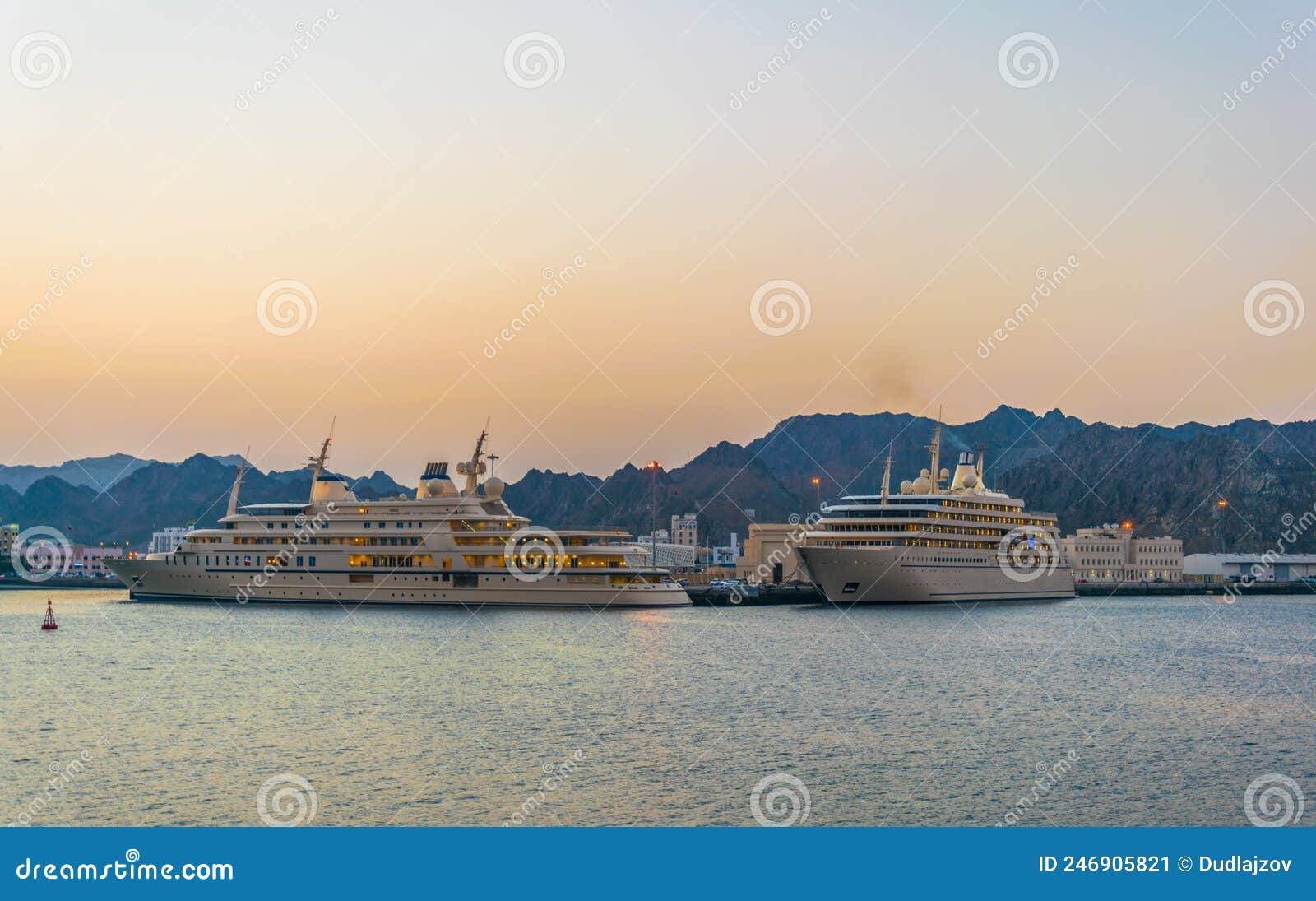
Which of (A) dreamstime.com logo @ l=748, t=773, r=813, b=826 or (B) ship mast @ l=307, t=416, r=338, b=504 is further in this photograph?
(B) ship mast @ l=307, t=416, r=338, b=504

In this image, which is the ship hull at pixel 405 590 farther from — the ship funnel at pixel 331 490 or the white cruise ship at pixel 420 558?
the ship funnel at pixel 331 490

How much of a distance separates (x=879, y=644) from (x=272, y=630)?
108 feet

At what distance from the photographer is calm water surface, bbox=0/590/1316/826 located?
2773 centimetres
